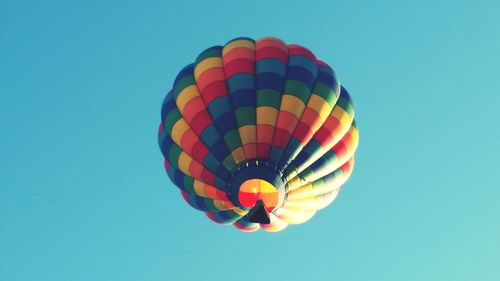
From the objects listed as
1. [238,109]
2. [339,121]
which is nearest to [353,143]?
[339,121]

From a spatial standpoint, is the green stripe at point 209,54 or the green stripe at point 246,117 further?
the green stripe at point 209,54

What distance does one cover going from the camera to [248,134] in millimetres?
17656

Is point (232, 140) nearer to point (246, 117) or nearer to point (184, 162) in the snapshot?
point (246, 117)

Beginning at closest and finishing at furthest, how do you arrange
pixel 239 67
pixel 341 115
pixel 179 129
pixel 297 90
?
pixel 297 90 → pixel 239 67 → pixel 179 129 → pixel 341 115

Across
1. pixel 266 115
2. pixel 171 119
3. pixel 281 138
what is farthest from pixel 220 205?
pixel 266 115

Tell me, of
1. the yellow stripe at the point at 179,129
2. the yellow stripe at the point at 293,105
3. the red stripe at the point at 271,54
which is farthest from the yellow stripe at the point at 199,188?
the red stripe at the point at 271,54

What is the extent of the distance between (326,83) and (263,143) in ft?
8.80

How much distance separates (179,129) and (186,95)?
3.23 ft

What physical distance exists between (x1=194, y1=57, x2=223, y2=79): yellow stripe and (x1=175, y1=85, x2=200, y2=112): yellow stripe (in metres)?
0.40

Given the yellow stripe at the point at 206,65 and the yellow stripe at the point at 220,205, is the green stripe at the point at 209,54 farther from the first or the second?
the yellow stripe at the point at 220,205

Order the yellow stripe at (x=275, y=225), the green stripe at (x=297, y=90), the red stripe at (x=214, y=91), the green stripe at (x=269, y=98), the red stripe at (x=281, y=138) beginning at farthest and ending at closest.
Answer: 1. the yellow stripe at (x=275, y=225)
2. the red stripe at (x=214, y=91)
3. the green stripe at (x=297, y=90)
4. the green stripe at (x=269, y=98)
5. the red stripe at (x=281, y=138)

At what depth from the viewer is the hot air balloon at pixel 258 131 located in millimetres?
17656

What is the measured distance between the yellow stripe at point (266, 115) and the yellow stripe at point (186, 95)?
2027mm

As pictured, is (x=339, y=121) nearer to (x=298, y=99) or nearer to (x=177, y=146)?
(x=298, y=99)
